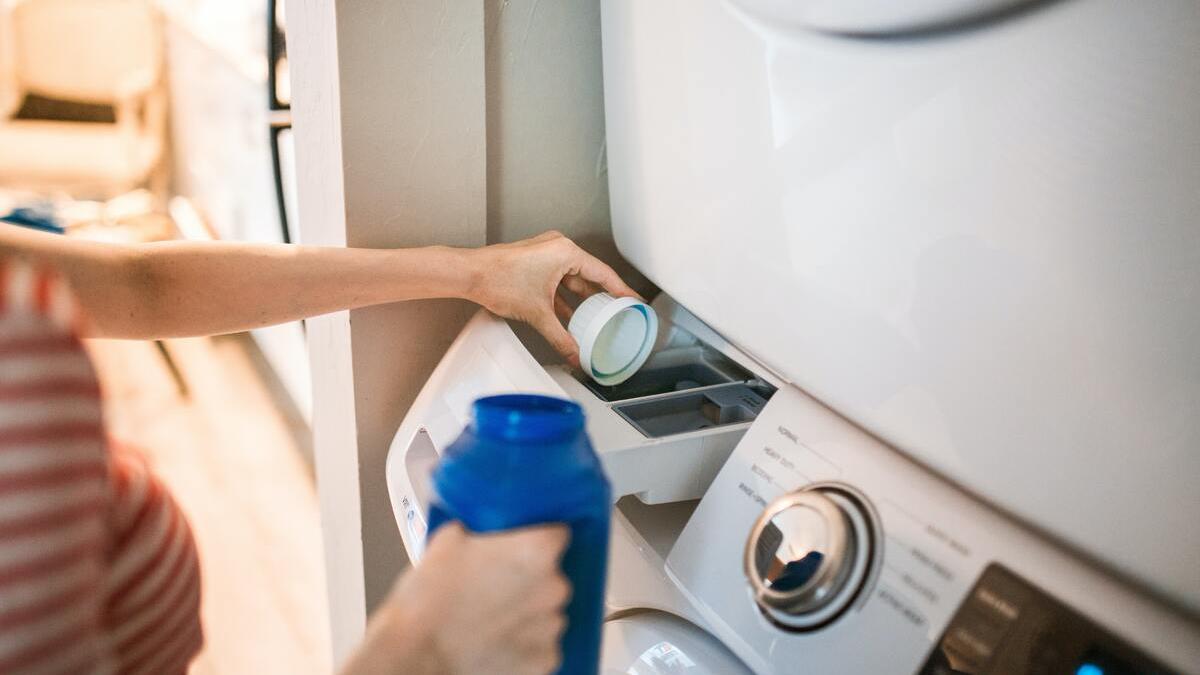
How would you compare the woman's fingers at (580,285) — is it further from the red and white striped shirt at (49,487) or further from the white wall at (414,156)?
the red and white striped shirt at (49,487)

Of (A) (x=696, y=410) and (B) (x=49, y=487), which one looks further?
(A) (x=696, y=410)

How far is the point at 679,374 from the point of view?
0.76m

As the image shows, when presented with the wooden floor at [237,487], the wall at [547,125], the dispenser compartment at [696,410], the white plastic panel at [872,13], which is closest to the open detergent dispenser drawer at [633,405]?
the dispenser compartment at [696,410]

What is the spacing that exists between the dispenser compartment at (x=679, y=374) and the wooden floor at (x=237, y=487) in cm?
81

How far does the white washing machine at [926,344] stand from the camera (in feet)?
1.16

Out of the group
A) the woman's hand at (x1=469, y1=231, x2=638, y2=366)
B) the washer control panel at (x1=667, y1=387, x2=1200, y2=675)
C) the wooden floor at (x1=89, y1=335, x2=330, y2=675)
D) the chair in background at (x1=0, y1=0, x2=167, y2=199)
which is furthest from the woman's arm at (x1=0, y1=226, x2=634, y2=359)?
the chair in background at (x1=0, y1=0, x2=167, y2=199)

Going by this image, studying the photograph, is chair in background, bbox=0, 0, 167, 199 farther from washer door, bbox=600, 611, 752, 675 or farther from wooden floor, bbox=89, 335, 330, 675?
washer door, bbox=600, 611, 752, 675

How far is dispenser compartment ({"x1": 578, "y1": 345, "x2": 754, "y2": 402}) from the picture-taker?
0.72 m

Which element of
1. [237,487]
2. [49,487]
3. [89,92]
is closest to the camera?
[49,487]

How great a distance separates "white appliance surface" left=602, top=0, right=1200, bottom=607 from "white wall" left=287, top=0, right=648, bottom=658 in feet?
0.77

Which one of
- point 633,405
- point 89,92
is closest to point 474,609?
point 633,405

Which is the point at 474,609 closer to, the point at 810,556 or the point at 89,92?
the point at 810,556

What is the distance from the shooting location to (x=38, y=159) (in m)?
2.82

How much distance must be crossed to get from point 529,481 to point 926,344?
0.24 metres
